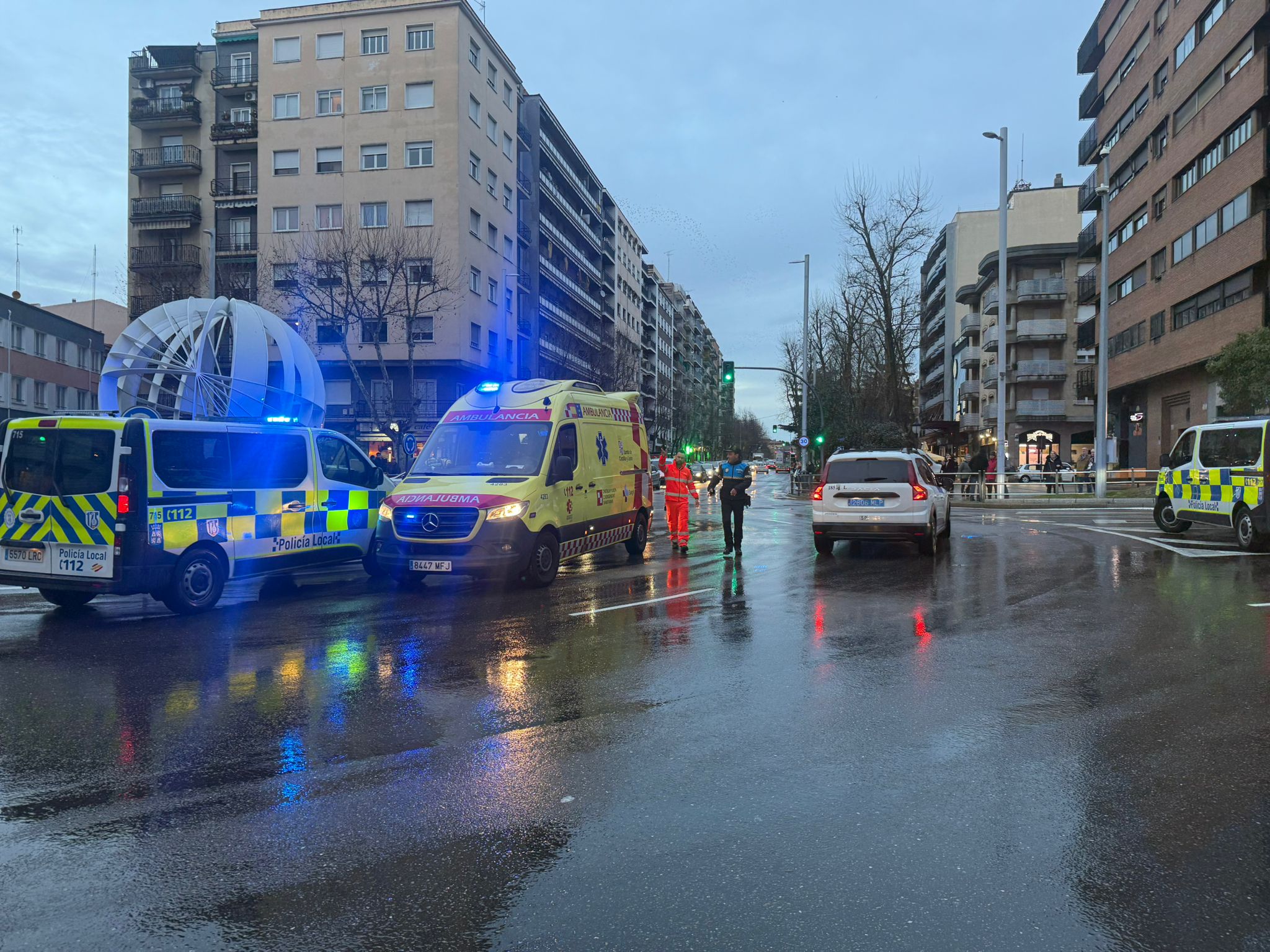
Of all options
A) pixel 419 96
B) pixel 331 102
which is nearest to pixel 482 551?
pixel 419 96

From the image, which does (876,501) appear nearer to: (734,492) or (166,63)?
(734,492)

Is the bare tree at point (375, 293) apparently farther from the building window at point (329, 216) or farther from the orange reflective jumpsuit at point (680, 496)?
the orange reflective jumpsuit at point (680, 496)

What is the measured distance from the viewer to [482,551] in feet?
33.2

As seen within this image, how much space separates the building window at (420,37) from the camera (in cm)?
4172

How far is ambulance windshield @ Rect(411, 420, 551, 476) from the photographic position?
11070 mm

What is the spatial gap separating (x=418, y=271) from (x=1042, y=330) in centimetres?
4378

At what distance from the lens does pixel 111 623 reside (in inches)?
334

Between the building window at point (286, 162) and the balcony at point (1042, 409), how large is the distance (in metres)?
45.8

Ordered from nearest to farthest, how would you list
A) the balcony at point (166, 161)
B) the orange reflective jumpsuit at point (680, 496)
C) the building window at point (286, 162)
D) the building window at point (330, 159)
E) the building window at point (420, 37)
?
the orange reflective jumpsuit at point (680, 496) → the building window at point (420, 37) → the building window at point (330, 159) → the building window at point (286, 162) → the balcony at point (166, 161)

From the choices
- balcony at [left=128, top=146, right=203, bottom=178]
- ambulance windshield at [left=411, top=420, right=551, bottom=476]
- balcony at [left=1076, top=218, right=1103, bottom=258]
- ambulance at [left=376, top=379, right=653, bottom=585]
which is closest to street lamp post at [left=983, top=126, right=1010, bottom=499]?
balcony at [left=1076, top=218, right=1103, bottom=258]

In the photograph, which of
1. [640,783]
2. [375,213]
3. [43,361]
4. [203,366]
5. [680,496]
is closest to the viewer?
[640,783]

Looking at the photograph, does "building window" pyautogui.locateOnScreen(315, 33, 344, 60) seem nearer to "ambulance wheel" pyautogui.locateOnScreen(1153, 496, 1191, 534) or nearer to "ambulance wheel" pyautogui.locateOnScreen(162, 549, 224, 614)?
"ambulance wheel" pyautogui.locateOnScreen(1153, 496, 1191, 534)

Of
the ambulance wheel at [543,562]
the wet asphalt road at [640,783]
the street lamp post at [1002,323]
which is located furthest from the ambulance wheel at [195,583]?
the street lamp post at [1002,323]

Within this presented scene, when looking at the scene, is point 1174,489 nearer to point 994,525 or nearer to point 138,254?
point 994,525
